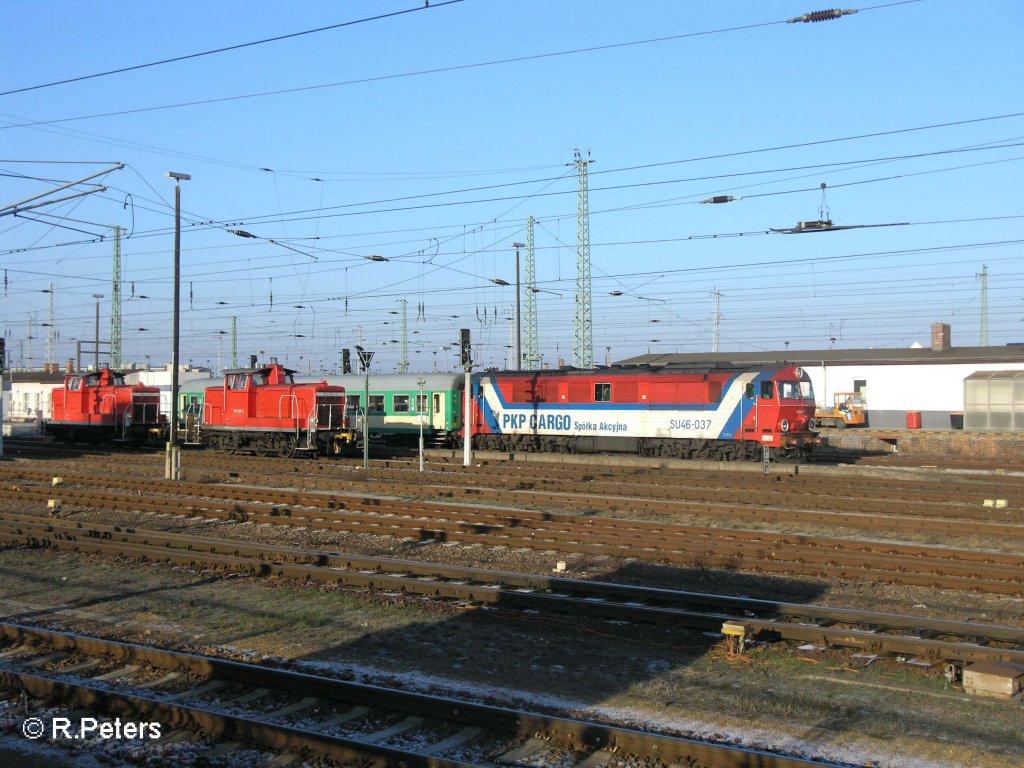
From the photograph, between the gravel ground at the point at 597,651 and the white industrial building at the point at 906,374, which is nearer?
the gravel ground at the point at 597,651

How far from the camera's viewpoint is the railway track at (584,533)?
13352 millimetres

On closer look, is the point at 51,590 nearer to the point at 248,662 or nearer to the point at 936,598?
the point at 248,662

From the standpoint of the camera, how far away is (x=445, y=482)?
24703 millimetres

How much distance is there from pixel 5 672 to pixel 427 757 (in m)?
4.54

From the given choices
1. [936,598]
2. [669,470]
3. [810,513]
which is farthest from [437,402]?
[936,598]

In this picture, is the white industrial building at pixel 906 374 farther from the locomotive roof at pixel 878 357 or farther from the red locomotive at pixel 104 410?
the red locomotive at pixel 104 410

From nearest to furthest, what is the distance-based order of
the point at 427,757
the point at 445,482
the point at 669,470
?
the point at 427,757 → the point at 445,482 → the point at 669,470

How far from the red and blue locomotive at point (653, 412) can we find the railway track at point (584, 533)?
12.3m

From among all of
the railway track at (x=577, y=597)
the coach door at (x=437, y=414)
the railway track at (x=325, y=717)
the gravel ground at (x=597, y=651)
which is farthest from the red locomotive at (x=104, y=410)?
the railway track at (x=325, y=717)

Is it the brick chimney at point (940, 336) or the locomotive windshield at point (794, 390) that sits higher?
the brick chimney at point (940, 336)

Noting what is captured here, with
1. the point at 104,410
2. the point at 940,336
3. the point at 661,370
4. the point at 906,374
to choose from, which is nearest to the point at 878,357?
the point at 906,374

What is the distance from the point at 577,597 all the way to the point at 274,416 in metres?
23.3

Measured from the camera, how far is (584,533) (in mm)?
16359

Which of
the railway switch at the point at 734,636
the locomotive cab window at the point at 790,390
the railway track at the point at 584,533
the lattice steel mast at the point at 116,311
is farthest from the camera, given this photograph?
the lattice steel mast at the point at 116,311
